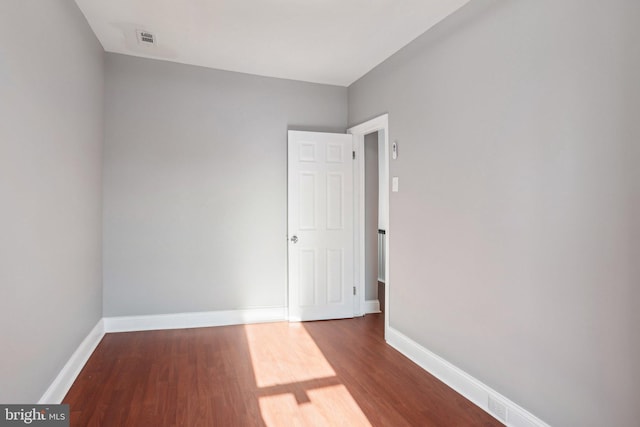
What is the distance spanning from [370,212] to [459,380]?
228 centimetres

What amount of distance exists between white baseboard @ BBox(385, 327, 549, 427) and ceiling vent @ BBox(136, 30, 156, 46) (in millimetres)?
3376

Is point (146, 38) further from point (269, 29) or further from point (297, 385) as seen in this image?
point (297, 385)

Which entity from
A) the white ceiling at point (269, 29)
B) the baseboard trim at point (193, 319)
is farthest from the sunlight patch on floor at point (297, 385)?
the white ceiling at point (269, 29)

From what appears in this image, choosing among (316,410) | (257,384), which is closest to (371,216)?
(257,384)

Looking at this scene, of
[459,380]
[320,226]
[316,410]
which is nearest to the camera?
[316,410]

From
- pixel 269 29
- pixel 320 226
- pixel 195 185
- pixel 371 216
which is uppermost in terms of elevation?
pixel 269 29

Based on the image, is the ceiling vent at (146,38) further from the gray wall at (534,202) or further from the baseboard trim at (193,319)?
the baseboard trim at (193,319)

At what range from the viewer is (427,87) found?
3049 millimetres

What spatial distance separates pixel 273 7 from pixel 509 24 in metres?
1.59

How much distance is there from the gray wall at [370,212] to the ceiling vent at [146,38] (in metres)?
2.46

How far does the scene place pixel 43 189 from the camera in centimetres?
218

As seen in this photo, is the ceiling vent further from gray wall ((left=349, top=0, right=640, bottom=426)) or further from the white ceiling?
gray wall ((left=349, top=0, right=640, bottom=426))

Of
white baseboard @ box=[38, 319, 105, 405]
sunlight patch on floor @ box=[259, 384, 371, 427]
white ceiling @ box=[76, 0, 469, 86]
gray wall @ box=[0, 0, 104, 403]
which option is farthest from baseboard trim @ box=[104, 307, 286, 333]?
white ceiling @ box=[76, 0, 469, 86]

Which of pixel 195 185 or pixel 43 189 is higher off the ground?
pixel 195 185
